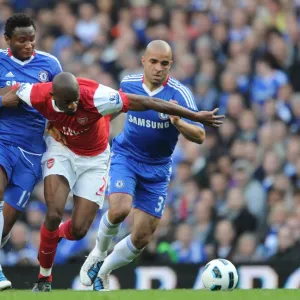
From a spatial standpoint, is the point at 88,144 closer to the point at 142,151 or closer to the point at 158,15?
the point at 142,151

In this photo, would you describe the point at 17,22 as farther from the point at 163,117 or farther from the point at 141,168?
the point at 141,168

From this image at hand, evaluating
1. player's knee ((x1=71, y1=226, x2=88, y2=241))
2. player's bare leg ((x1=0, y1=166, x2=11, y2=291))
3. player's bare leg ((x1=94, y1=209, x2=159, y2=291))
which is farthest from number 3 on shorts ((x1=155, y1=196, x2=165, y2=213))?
player's bare leg ((x1=0, y1=166, x2=11, y2=291))

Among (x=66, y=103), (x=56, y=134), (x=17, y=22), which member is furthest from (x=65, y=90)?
(x=17, y=22)

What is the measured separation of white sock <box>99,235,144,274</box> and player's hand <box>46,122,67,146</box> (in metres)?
1.35

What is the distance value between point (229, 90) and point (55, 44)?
3.06 meters

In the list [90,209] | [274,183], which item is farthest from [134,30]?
[90,209]

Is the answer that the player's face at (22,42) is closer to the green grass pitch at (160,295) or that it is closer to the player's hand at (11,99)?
the player's hand at (11,99)

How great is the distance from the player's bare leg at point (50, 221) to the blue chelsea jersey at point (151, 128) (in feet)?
3.71

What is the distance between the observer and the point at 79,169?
36.0 feet

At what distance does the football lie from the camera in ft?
35.3

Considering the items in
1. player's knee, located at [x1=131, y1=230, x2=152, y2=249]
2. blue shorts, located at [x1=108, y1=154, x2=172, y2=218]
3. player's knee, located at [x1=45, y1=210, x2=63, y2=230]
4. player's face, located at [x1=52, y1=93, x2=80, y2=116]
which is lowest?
player's knee, located at [x1=131, y1=230, x2=152, y2=249]

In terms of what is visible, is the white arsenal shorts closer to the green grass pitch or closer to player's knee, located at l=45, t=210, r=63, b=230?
player's knee, located at l=45, t=210, r=63, b=230

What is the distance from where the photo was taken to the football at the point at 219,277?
10758mm

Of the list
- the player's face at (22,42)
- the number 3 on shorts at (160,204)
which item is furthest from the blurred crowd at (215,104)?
the player's face at (22,42)
